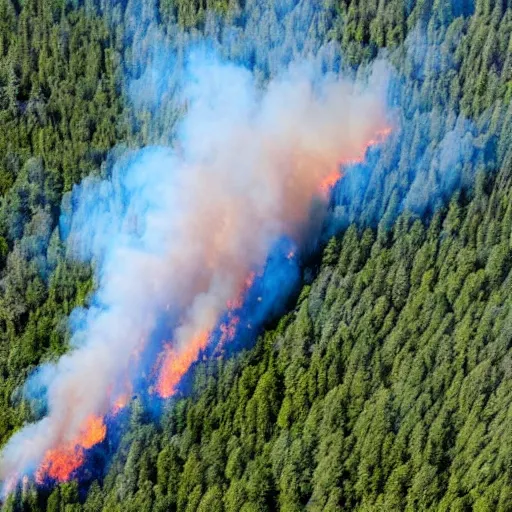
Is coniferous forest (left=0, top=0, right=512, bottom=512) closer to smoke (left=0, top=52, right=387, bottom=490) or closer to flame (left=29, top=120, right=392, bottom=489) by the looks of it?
flame (left=29, top=120, right=392, bottom=489)

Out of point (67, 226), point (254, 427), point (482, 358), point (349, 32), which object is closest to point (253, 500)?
point (254, 427)

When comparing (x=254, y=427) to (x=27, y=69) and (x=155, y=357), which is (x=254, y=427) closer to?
(x=155, y=357)

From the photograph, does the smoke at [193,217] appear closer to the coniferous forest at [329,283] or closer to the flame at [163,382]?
the flame at [163,382]

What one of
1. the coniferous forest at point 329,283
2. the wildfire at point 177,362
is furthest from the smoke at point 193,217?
the coniferous forest at point 329,283

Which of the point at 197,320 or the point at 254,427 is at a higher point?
the point at 197,320

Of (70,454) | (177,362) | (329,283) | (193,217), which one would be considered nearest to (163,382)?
(177,362)

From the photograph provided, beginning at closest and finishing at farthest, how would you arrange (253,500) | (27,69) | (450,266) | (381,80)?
(253,500)
(450,266)
(381,80)
(27,69)
